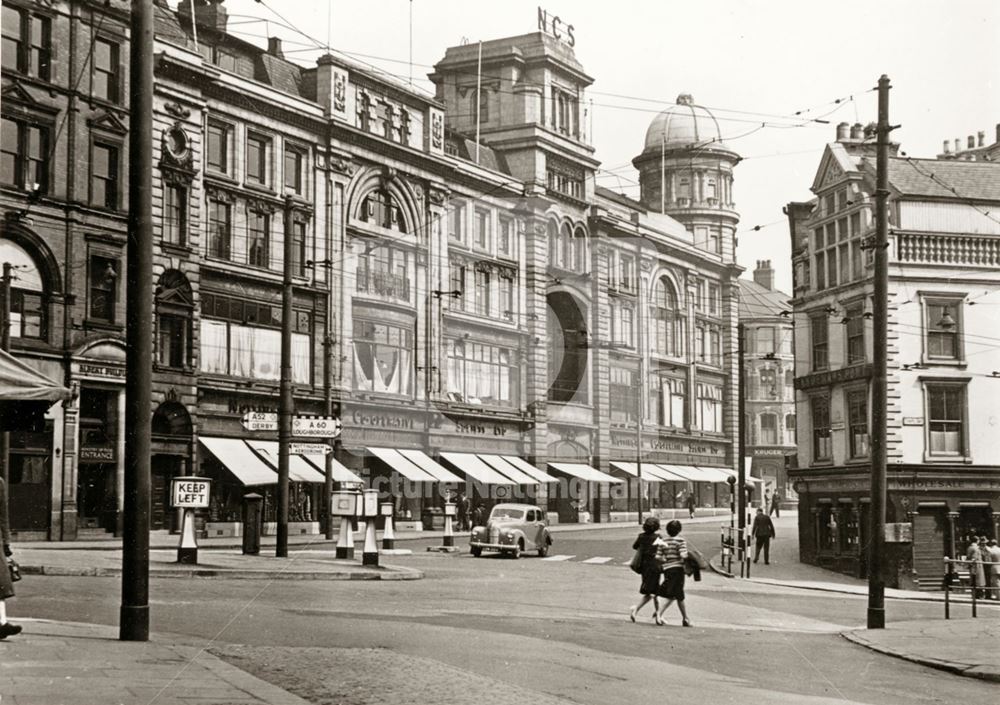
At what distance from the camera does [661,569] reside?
18594 mm

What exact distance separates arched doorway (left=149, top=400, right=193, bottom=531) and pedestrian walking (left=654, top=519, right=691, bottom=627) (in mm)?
26443

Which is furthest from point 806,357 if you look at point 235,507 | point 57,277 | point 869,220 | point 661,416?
point 661,416

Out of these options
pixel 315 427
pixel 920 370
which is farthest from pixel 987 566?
pixel 315 427

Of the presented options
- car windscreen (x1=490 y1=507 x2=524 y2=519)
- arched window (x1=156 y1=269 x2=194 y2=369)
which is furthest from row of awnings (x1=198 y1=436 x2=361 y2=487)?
car windscreen (x1=490 y1=507 x2=524 y2=519)

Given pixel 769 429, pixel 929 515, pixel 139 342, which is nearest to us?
pixel 139 342

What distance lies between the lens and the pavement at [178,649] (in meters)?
9.80

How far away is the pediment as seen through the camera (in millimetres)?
39844

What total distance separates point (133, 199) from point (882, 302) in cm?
1228

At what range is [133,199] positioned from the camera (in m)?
12.3

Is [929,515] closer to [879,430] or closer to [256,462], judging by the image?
[879,430]

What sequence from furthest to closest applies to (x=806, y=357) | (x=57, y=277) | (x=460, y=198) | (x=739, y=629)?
1. (x=460, y=198)
2. (x=806, y=357)
3. (x=57, y=277)
4. (x=739, y=629)

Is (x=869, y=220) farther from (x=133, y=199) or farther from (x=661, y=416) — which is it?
(x=661, y=416)

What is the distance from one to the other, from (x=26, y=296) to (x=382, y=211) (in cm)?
1970

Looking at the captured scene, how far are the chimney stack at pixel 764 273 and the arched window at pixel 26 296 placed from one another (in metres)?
78.4
